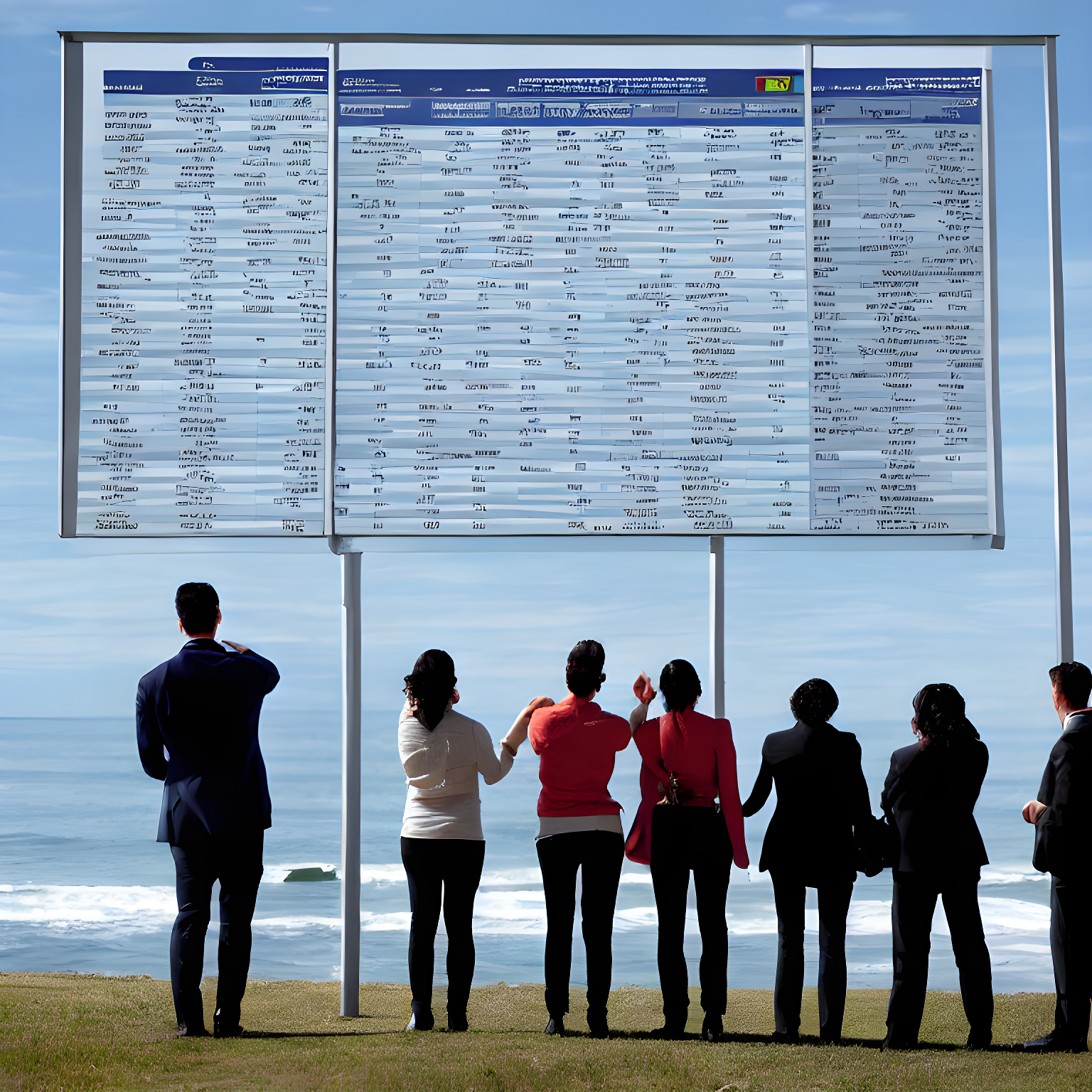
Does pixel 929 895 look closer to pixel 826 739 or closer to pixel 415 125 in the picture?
pixel 826 739

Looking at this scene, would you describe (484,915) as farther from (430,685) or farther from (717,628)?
(430,685)

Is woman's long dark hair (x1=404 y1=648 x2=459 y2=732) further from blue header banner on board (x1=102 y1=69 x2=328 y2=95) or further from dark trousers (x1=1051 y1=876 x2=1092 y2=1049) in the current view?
blue header banner on board (x1=102 y1=69 x2=328 y2=95)

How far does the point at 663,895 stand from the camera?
461 cm

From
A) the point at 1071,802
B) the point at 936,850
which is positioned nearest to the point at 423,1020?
the point at 936,850

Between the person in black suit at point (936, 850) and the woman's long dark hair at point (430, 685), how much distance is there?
5.91ft

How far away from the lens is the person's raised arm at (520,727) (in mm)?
4797

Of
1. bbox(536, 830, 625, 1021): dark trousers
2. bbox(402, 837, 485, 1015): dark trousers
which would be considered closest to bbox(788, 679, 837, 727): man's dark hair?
bbox(536, 830, 625, 1021): dark trousers

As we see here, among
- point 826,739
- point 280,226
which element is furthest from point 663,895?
point 280,226

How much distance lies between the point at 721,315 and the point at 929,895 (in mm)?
2904

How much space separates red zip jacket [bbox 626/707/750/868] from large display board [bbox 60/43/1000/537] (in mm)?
1336

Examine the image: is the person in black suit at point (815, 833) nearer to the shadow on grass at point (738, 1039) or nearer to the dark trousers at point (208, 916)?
the shadow on grass at point (738, 1039)

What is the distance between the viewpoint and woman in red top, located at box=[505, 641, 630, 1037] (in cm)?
→ 459

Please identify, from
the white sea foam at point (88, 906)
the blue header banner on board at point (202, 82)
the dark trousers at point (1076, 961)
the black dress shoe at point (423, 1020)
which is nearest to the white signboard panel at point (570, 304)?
the blue header banner on board at point (202, 82)

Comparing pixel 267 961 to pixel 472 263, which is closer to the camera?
pixel 472 263
